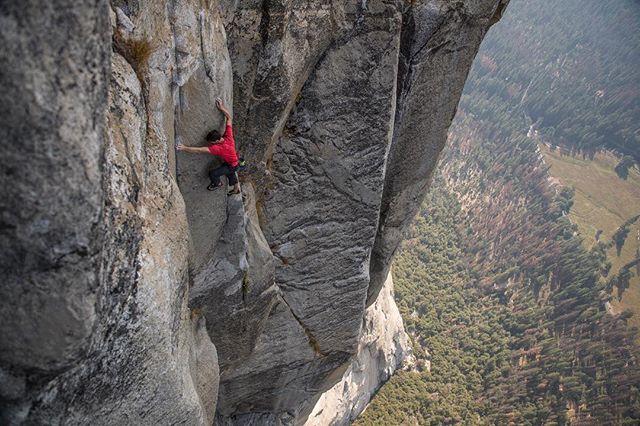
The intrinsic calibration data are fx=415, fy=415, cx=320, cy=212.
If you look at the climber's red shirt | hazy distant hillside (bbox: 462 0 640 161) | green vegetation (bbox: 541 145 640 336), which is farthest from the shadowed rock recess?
hazy distant hillside (bbox: 462 0 640 161)

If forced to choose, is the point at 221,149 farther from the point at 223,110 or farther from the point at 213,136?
the point at 223,110

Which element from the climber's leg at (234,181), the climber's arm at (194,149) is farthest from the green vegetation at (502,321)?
the climber's arm at (194,149)

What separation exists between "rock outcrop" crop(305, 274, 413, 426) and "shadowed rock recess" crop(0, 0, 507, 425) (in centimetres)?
1213

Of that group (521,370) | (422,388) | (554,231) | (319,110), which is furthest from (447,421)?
(554,231)

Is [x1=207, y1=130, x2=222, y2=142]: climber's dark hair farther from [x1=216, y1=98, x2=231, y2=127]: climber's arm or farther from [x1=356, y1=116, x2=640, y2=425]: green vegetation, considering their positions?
[x1=356, y1=116, x2=640, y2=425]: green vegetation

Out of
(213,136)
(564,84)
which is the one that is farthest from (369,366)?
(564,84)

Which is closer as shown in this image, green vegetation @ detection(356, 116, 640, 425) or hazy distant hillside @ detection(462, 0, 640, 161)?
green vegetation @ detection(356, 116, 640, 425)

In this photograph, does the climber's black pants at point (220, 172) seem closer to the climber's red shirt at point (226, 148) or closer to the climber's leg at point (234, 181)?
the climber's leg at point (234, 181)

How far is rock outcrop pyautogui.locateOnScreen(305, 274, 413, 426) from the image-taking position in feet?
86.0

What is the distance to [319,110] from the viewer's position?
961 centimetres

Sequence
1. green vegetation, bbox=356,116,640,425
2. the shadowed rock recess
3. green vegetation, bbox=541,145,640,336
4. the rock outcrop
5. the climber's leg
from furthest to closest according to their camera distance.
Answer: green vegetation, bbox=541,145,640,336 → green vegetation, bbox=356,116,640,425 → the rock outcrop → the climber's leg → the shadowed rock recess

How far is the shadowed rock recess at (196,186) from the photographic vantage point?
3881 millimetres

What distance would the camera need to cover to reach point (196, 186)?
812 centimetres

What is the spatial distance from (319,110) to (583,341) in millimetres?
70769
